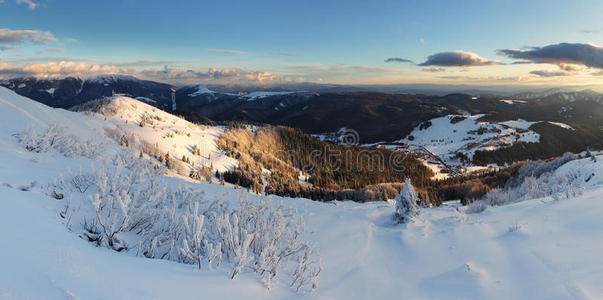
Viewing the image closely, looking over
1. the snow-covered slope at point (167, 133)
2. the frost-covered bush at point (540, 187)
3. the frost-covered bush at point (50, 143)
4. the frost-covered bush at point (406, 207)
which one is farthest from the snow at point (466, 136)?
the frost-covered bush at point (50, 143)

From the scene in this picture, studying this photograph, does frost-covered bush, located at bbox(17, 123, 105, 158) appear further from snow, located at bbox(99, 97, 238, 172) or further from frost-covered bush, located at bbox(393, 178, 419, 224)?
snow, located at bbox(99, 97, 238, 172)

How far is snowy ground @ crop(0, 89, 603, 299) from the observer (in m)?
2.48

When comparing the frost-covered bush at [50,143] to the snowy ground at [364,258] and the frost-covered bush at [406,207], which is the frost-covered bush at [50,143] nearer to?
the snowy ground at [364,258]

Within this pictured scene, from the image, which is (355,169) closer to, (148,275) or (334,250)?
(334,250)

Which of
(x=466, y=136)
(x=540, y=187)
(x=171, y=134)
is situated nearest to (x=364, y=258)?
(x=540, y=187)

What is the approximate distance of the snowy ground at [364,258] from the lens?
2479 mm

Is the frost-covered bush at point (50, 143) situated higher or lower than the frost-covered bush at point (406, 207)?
higher

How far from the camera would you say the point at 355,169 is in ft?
131

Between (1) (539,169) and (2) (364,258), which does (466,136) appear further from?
(2) (364,258)

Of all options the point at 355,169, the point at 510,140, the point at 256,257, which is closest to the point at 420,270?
the point at 256,257

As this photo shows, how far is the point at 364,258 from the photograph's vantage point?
520cm

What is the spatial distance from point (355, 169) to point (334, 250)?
35.3 meters

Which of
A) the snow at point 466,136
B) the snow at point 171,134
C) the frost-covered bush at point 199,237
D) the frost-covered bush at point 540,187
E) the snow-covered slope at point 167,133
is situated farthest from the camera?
the snow at point 466,136

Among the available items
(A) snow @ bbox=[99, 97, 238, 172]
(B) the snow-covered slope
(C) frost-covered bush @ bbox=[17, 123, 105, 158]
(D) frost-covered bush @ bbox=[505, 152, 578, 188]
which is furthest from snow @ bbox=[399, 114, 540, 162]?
(C) frost-covered bush @ bbox=[17, 123, 105, 158]
